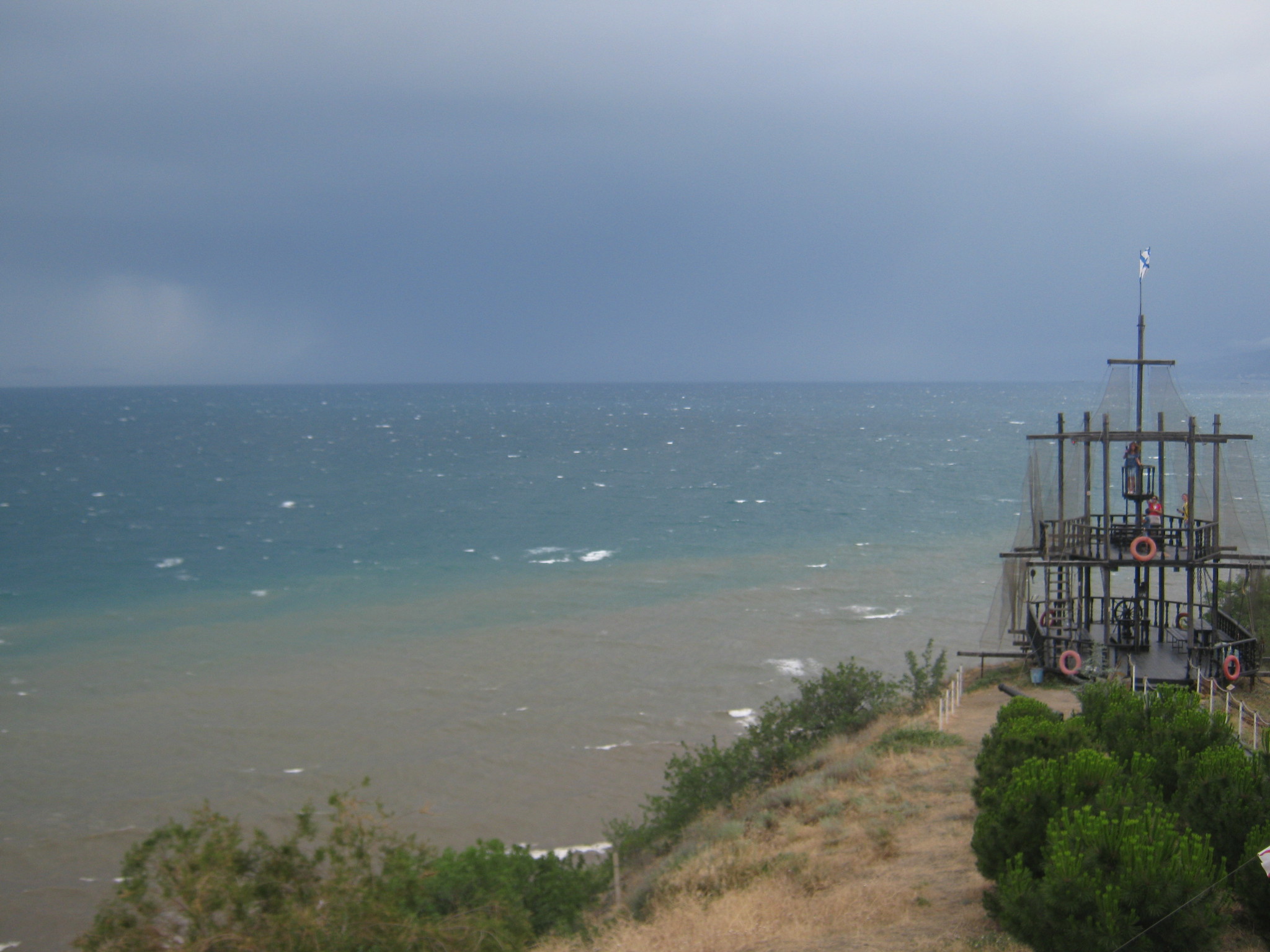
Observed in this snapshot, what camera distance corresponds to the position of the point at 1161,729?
990 cm

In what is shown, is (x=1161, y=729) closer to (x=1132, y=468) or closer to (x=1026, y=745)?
(x=1026, y=745)

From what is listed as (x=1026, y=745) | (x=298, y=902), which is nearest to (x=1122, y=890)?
(x=1026, y=745)

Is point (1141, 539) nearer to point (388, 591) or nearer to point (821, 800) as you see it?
point (821, 800)

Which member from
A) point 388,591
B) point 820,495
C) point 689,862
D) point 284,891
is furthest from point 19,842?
point 820,495

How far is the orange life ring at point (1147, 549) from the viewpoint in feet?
56.7

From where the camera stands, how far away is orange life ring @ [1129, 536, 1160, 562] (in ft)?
56.7

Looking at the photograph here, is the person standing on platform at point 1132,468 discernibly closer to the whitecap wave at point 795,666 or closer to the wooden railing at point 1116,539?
the wooden railing at point 1116,539

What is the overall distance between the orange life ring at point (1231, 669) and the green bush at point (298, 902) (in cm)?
1311

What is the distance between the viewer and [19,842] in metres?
16.9

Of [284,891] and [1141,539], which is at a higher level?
[1141,539]

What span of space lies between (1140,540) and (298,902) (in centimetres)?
1491

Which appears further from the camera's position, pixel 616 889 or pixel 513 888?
pixel 616 889

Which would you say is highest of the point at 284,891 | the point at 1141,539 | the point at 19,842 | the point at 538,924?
the point at 1141,539

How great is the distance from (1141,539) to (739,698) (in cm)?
1006
